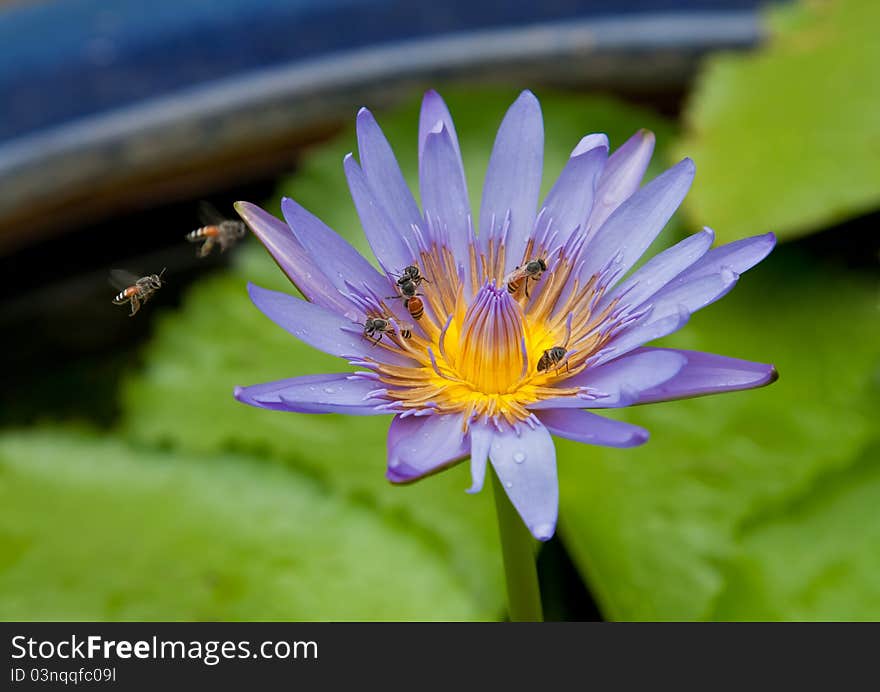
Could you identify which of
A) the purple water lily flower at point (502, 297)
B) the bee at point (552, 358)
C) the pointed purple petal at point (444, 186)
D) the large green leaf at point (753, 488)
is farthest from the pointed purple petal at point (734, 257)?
the large green leaf at point (753, 488)

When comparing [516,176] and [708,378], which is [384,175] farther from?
[708,378]

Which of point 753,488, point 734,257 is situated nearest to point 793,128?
point 753,488

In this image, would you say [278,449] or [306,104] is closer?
[278,449]

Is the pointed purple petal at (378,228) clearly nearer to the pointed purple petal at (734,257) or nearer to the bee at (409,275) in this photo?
the bee at (409,275)
